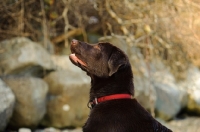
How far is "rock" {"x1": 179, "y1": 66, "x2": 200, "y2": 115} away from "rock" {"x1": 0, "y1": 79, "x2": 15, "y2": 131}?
519 cm

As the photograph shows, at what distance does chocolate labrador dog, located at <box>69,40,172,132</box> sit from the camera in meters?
3.02

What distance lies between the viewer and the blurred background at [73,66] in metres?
6.30

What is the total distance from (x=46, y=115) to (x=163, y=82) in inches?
136

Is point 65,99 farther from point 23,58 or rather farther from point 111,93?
point 111,93

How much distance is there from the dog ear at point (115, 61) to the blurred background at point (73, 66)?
272 cm

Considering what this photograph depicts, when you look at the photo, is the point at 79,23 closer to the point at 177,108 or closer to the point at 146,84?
the point at 146,84

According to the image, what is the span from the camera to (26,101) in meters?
6.09

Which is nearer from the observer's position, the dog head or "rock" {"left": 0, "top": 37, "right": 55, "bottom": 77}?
the dog head

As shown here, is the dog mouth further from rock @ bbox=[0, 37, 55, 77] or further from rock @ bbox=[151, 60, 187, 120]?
rock @ bbox=[151, 60, 187, 120]

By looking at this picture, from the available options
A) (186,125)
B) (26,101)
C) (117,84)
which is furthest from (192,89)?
(117,84)

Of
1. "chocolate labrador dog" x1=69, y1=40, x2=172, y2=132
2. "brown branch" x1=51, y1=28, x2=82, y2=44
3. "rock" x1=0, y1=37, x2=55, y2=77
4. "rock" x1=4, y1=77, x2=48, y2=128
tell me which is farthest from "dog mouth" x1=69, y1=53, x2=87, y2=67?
"brown branch" x1=51, y1=28, x2=82, y2=44

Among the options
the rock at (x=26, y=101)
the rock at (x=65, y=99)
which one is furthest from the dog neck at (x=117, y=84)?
the rock at (x=65, y=99)

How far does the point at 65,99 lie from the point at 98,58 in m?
3.34

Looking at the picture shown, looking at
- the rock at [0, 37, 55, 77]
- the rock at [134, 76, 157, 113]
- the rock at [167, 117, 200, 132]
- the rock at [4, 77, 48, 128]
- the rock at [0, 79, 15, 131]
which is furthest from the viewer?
the rock at [134, 76, 157, 113]
